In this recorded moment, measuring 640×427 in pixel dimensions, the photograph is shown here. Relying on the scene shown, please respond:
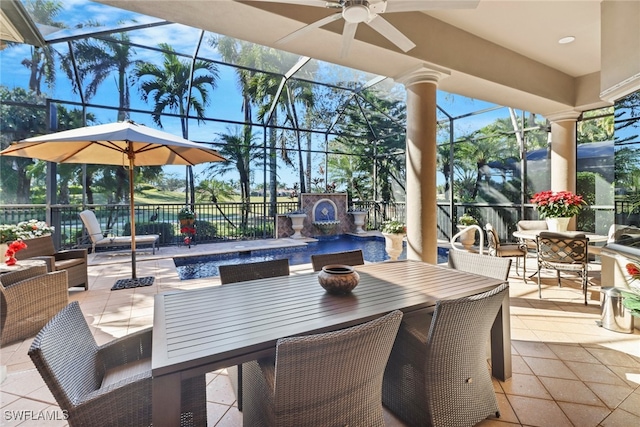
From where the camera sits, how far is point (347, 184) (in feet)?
36.2

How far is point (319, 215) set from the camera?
9.84m

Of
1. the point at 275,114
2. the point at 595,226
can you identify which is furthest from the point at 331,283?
the point at 275,114

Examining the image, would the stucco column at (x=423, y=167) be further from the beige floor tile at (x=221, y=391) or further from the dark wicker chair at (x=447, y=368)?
the beige floor tile at (x=221, y=391)

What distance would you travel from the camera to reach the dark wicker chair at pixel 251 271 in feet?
7.29

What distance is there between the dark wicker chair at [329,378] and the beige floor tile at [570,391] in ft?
4.95

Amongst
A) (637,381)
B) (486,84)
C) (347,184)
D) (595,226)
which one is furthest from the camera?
(347,184)

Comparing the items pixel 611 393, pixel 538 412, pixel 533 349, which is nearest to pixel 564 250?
pixel 533 349

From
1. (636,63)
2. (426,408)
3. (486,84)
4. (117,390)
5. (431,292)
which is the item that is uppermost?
(486,84)

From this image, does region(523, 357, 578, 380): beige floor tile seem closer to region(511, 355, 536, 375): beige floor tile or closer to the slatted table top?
region(511, 355, 536, 375): beige floor tile

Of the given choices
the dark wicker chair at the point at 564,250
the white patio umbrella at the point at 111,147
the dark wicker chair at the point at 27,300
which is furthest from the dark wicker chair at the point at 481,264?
the dark wicker chair at the point at 27,300

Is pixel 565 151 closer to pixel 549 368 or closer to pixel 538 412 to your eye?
pixel 549 368

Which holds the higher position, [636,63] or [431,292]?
[636,63]

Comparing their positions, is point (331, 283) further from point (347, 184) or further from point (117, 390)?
point (347, 184)

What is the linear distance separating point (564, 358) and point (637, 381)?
0.41 metres
